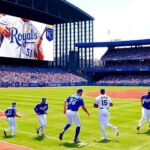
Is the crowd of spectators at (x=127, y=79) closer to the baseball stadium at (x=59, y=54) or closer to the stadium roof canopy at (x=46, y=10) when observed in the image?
the baseball stadium at (x=59, y=54)

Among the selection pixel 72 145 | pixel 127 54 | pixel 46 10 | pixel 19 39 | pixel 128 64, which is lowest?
pixel 72 145

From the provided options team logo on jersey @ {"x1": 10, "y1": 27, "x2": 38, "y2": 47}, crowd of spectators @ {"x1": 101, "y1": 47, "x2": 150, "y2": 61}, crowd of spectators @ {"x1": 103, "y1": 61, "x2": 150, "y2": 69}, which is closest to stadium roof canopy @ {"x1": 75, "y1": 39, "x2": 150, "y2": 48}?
crowd of spectators @ {"x1": 101, "y1": 47, "x2": 150, "y2": 61}

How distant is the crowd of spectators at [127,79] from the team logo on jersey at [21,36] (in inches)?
875

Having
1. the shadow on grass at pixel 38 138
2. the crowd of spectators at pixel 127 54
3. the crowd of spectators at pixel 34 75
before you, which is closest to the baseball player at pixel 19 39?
the crowd of spectators at pixel 34 75

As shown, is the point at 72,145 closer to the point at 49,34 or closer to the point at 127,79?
the point at 127,79

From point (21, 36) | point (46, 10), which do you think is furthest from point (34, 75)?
point (46, 10)

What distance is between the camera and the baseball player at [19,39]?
75.4 meters

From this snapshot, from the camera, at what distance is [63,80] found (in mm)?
85188

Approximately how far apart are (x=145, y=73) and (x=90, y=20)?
2595cm

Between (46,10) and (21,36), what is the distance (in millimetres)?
10989

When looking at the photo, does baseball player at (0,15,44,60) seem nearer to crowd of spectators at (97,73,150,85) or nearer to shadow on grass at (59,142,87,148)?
crowd of spectators at (97,73,150,85)

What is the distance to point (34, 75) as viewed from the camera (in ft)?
264

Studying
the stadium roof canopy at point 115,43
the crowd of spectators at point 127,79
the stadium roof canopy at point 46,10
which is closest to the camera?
the stadium roof canopy at point 46,10

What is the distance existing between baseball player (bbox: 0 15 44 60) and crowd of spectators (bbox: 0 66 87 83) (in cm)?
335
